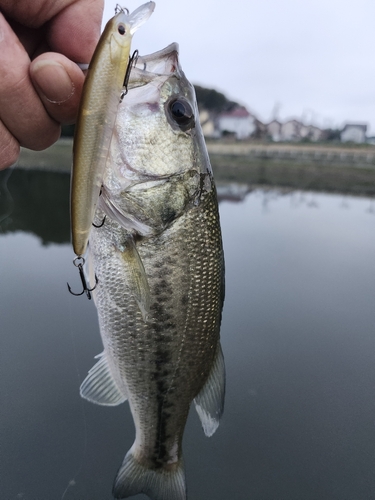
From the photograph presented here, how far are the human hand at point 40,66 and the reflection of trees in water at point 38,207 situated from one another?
395 centimetres

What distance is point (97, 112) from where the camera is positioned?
3.07 feet

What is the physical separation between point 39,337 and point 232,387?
232 cm

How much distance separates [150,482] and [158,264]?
1.02m

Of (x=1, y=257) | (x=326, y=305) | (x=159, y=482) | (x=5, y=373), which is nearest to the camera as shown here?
(x=159, y=482)

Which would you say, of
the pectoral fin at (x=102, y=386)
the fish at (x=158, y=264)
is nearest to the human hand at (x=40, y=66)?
the fish at (x=158, y=264)

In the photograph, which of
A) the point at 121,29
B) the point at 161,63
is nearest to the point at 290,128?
the point at 161,63

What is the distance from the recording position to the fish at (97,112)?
0.88m

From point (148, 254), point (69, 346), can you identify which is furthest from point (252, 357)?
point (148, 254)

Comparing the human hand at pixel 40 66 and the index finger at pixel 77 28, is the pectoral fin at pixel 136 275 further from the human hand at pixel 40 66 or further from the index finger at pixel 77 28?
the index finger at pixel 77 28

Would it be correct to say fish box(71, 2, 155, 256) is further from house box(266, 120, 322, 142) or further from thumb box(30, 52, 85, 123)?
house box(266, 120, 322, 142)

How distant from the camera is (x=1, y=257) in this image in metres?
6.17

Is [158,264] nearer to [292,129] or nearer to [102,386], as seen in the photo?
[102,386]

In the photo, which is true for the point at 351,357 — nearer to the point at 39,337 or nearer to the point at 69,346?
the point at 69,346

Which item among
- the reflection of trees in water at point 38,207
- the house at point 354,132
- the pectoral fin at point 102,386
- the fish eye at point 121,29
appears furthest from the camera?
the house at point 354,132
